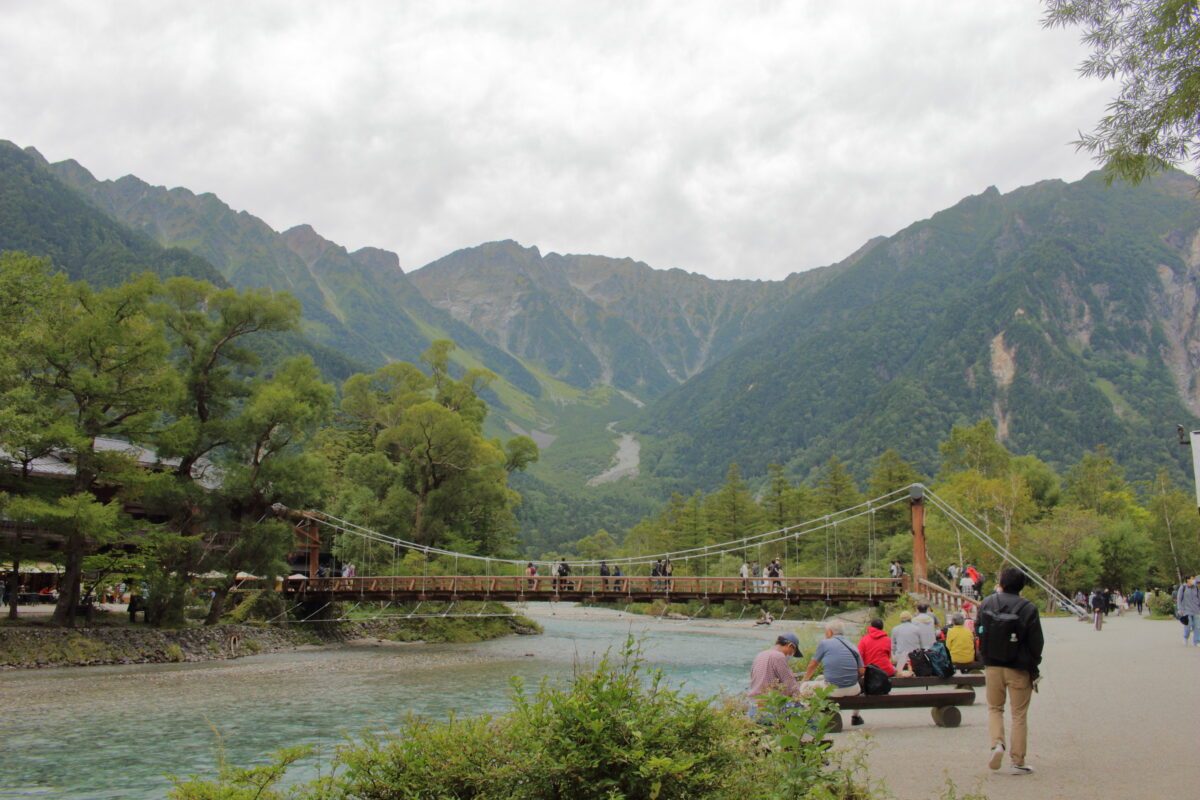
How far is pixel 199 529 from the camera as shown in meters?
23.5

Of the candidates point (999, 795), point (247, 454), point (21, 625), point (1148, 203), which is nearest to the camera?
point (999, 795)

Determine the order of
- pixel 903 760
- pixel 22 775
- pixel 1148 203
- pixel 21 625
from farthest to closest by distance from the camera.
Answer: pixel 1148 203 < pixel 21 625 < pixel 22 775 < pixel 903 760

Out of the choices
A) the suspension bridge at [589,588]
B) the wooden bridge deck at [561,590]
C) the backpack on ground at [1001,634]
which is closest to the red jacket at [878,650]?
the backpack on ground at [1001,634]

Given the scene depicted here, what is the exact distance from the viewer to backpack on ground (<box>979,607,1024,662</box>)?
5770 mm

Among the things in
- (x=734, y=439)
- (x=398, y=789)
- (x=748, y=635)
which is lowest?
(x=748, y=635)

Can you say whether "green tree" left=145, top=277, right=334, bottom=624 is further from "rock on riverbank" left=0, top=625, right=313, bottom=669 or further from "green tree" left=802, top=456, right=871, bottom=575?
"green tree" left=802, top=456, right=871, bottom=575

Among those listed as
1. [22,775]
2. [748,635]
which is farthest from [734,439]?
[22,775]

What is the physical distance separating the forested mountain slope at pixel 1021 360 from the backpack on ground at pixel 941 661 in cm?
10596

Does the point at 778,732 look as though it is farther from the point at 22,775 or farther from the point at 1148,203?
the point at 1148,203

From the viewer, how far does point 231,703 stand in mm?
15047

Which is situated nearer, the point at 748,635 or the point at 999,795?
the point at 999,795

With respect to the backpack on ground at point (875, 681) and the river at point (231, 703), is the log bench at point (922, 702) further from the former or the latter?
the river at point (231, 703)

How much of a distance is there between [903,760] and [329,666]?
733 inches

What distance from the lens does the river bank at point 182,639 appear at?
18781 millimetres
